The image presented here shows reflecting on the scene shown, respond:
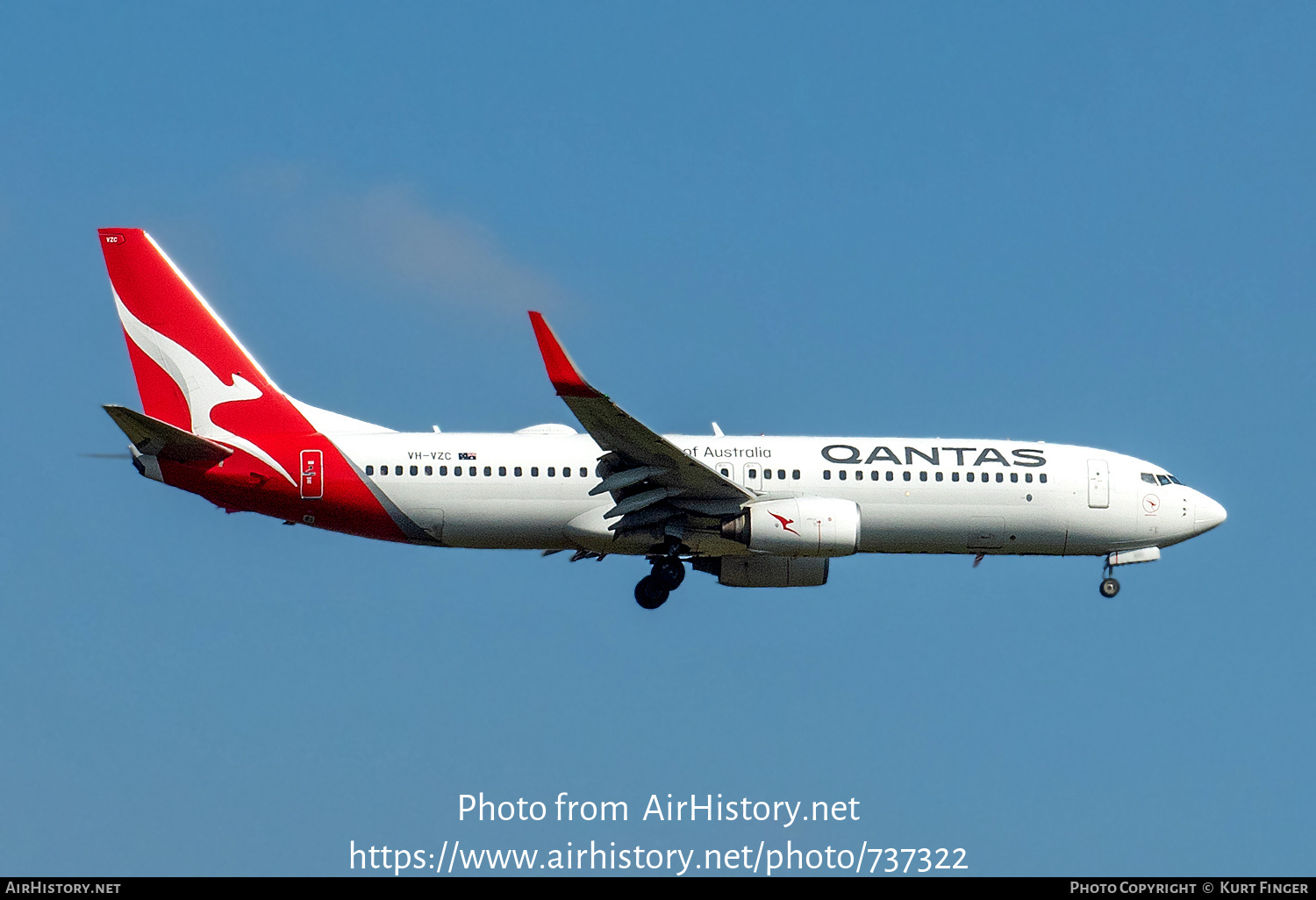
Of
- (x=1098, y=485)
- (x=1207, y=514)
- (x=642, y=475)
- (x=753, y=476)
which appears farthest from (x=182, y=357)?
(x=1207, y=514)

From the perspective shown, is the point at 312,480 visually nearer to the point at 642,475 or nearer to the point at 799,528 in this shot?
the point at 642,475

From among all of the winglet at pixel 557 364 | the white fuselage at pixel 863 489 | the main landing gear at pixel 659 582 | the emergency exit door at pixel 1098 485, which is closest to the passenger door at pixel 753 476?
the white fuselage at pixel 863 489

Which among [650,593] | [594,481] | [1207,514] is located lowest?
[650,593]

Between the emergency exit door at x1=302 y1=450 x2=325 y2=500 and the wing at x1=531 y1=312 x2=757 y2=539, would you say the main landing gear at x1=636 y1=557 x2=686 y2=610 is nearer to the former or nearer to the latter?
the wing at x1=531 y1=312 x2=757 y2=539

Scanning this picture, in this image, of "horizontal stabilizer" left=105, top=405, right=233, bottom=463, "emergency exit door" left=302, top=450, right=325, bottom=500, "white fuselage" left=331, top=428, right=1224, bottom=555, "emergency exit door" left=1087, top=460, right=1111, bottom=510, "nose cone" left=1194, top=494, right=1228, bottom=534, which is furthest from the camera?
"nose cone" left=1194, top=494, right=1228, bottom=534

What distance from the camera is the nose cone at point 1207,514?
40312mm

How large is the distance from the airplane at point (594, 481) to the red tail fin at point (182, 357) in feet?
0.13

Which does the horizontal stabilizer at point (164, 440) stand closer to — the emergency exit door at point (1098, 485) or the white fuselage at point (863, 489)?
the white fuselage at point (863, 489)

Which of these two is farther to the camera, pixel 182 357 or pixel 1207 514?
pixel 1207 514

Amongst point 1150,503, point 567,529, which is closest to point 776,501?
point 567,529

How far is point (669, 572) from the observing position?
37.4 m

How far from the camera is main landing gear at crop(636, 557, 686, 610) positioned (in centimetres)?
3744

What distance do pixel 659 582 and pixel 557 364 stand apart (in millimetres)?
7821

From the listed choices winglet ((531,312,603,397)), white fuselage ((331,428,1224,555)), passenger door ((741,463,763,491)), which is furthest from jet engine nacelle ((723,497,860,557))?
winglet ((531,312,603,397))
